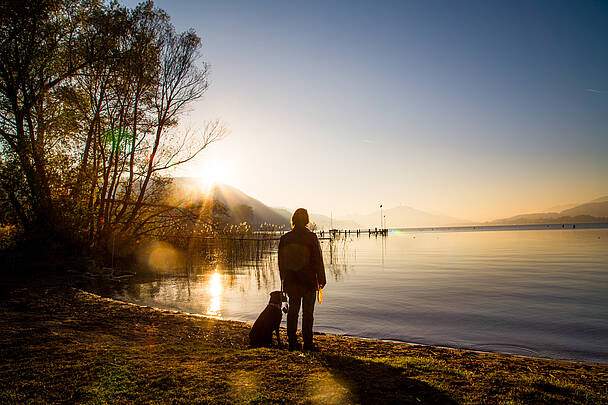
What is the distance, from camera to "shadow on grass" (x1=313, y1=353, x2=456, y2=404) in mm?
3701

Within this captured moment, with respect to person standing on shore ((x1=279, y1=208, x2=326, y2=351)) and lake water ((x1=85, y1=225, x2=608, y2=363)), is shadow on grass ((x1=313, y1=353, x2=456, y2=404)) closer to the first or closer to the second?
person standing on shore ((x1=279, y1=208, x2=326, y2=351))

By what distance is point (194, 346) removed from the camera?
5.89 metres

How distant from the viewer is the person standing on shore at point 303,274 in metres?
6.03

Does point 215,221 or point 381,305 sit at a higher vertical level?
point 215,221

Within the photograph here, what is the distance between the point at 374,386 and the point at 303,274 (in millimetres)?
2344

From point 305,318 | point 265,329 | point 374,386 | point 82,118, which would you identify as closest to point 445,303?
point 305,318

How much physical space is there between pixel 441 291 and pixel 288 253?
34.5 ft

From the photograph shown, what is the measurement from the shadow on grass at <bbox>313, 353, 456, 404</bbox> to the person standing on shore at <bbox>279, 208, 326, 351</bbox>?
1137 mm

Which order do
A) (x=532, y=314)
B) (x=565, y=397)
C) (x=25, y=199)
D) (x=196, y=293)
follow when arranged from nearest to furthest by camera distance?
(x=565, y=397)
(x=532, y=314)
(x=196, y=293)
(x=25, y=199)

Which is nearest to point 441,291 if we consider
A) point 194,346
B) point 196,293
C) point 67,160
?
point 196,293

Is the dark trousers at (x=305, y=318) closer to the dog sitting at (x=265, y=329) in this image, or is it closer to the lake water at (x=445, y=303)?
the dog sitting at (x=265, y=329)

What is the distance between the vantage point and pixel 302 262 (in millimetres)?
6020

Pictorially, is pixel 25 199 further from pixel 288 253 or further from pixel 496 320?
pixel 496 320

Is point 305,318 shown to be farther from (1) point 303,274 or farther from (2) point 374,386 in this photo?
(2) point 374,386
